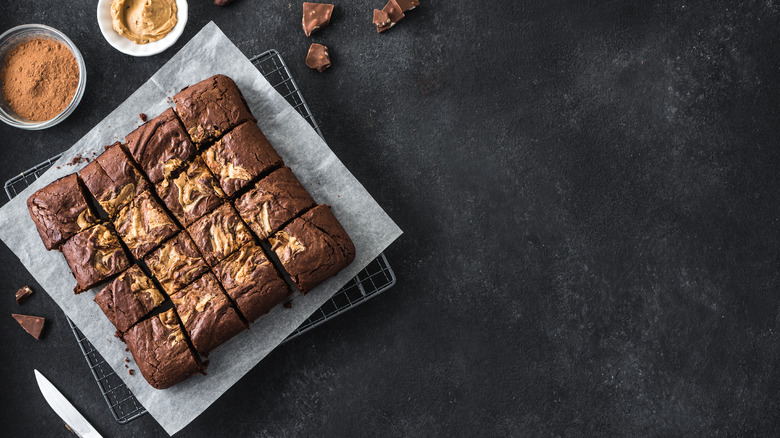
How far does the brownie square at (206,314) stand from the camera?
12.5ft

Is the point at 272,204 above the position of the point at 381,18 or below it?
below

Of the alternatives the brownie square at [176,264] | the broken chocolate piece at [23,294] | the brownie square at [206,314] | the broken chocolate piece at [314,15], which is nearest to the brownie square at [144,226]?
the brownie square at [176,264]

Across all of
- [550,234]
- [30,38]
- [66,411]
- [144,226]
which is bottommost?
[550,234]

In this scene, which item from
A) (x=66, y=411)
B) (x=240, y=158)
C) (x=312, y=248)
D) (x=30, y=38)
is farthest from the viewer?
(x=30, y=38)

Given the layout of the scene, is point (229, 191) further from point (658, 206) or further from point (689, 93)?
point (689, 93)

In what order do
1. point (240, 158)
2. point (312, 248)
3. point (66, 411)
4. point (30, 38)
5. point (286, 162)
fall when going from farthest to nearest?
1. point (30, 38)
2. point (66, 411)
3. point (286, 162)
4. point (240, 158)
5. point (312, 248)

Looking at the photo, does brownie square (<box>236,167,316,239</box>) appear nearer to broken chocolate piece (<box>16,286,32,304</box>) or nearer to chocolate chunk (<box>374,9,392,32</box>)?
chocolate chunk (<box>374,9,392,32</box>)

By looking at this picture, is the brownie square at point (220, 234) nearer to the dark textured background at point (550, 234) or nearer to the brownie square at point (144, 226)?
the brownie square at point (144, 226)

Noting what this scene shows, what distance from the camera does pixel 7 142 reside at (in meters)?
4.57

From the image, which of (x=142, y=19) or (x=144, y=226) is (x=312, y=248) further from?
(x=142, y=19)

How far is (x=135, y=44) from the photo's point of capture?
432cm

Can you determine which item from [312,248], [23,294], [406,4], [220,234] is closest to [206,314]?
[220,234]

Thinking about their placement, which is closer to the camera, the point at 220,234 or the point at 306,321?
the point at 220,234

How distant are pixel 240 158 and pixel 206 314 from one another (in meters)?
1.15
